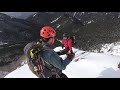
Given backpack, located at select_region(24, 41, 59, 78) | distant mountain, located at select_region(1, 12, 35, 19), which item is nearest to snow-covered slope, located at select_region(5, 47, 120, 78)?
backpack, located at select_region(24, 41, 59, 78)

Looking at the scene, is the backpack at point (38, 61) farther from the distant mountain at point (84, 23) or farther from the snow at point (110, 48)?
the distant mountain at point (84, 23)

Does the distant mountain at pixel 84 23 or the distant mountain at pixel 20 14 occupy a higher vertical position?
the distant mountain at pixel 20 14

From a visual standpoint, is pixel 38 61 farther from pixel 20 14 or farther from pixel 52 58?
pixel 20 14

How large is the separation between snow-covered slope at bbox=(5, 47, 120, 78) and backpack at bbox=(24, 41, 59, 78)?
3337 millimetres

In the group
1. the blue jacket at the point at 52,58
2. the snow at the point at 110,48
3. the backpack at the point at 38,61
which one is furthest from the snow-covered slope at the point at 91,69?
the snow at the point at 110,48

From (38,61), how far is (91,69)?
457cm

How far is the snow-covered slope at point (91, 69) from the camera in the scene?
319 inches

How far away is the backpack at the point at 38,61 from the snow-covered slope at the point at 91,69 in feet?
10.9

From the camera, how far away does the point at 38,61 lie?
4.54 metres

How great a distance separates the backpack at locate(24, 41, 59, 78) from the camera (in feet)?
14.8

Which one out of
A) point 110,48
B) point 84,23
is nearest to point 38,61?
point 110,48

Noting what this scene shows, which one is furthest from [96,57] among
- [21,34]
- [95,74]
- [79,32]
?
[21,34]

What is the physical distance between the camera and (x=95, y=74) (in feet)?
27.0
